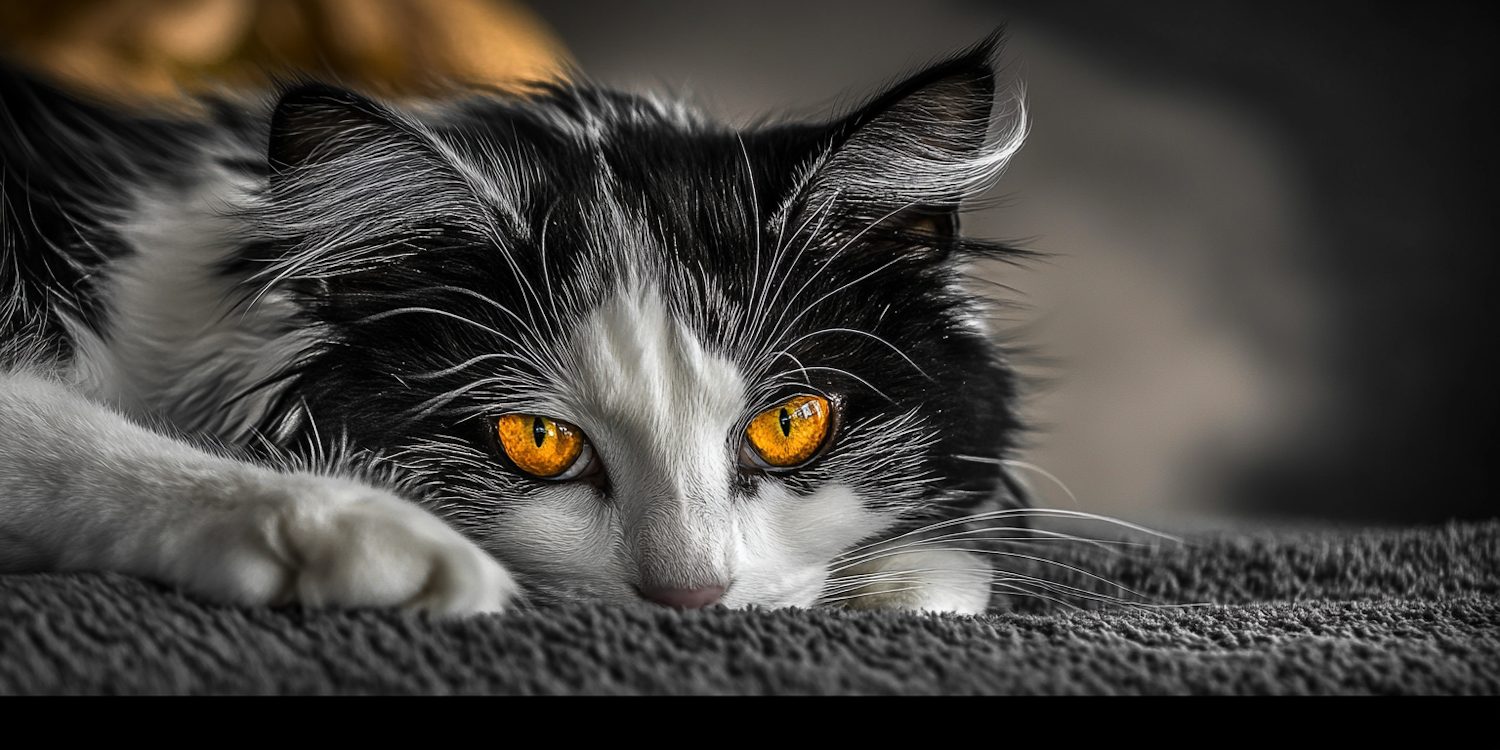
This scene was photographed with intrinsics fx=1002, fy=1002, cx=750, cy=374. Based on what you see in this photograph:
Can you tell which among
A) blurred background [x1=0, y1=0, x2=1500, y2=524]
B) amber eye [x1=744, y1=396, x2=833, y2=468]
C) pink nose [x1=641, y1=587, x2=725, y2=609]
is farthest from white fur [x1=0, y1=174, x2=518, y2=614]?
blurred background [x1=0, y1=0, x2=1500, y2=524]

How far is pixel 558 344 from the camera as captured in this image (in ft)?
2.44

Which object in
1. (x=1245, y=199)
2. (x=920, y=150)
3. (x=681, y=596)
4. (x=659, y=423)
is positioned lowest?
(x=681, y=596)

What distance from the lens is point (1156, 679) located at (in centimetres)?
51

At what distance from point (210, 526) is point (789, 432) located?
0.40 meters

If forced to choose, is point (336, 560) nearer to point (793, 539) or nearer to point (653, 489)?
point (653, 489)

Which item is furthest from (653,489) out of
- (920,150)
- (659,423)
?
(920,150)

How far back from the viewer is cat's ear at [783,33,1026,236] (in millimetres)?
801

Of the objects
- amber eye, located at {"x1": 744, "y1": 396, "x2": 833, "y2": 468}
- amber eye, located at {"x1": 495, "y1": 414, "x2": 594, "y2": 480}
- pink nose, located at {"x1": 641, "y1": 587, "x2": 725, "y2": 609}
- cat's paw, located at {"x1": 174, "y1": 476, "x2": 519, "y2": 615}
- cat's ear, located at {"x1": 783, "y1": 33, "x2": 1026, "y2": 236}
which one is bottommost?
pink nose, located at {"x1": 641, "y1": 587, "x2": 725, "y2": 609}

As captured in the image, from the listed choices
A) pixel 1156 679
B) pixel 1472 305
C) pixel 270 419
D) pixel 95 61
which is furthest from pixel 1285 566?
pixel 95 61

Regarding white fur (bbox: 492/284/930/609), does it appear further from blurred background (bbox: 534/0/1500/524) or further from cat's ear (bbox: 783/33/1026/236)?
blurred background (bbox: 534/0/1500/524)

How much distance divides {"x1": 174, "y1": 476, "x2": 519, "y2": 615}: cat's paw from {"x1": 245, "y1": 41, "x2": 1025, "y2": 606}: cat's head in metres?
0.18

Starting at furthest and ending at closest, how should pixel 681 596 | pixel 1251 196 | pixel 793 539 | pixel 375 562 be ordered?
1. pixel 1251 196
2. pixel 793 539
3. pixel 681 596
4. pixel 375 562

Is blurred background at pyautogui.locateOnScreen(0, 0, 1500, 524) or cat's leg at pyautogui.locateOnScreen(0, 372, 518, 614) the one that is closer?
cat's leg at pyautogui.locateOnScreen(0, 372, 518, 614)
